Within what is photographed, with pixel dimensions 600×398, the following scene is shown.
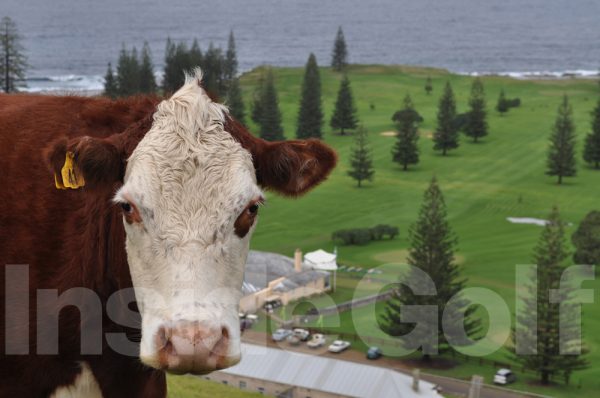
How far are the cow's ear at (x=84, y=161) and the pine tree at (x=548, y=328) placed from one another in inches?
1442

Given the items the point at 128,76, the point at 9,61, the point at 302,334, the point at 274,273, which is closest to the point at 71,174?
the point at 302,334

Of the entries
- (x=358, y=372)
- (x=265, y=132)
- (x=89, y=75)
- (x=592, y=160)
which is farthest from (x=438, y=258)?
(x=89, y=75)

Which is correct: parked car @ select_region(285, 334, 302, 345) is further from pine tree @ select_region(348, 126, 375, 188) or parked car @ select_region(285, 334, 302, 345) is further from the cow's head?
pine tree @ select_region(348, 126, 375, 188)

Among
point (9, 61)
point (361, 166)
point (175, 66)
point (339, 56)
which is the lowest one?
point (361, 166)

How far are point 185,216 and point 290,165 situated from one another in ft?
3.27

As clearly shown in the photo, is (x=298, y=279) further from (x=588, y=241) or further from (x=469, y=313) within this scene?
(x=588, y=241)

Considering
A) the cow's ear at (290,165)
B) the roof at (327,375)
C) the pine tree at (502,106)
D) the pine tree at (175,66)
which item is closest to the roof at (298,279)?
the roof at (327,375)

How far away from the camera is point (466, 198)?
74562mm

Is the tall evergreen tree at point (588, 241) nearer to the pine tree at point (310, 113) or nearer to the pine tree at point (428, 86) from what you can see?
the pine tree at point (310, 113)

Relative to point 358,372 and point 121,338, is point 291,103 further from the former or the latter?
point 121,338

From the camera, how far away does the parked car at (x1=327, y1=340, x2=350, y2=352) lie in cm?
4174

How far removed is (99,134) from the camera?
20.5 ft

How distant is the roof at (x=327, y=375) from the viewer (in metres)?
32.8

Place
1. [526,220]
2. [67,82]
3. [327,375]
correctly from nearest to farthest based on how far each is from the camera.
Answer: [327,375] → [526,220] → [67,82]
